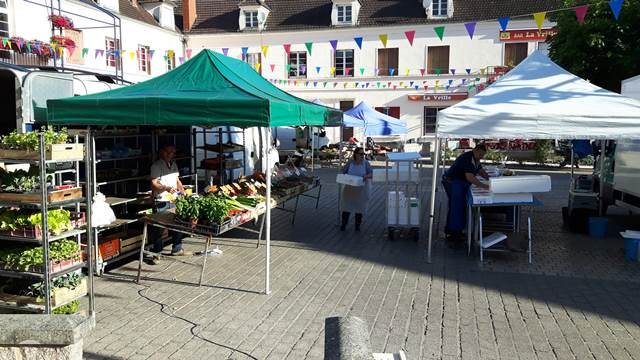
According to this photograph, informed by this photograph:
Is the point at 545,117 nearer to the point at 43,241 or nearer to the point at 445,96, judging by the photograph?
the point at 43,241

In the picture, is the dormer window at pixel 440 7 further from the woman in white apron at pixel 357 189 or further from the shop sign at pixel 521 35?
the woman in white apron at pixel 357 189

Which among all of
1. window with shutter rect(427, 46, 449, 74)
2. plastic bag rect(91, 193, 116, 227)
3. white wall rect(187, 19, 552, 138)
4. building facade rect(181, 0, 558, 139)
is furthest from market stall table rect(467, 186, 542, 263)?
window with shutter rect(427, 46, 449, 74)

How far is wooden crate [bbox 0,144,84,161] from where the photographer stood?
4.62 metres

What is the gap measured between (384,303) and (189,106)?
10.3 ft

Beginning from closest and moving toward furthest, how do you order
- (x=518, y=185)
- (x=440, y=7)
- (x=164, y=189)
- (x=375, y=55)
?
(x=518, y=185) < (x=164, y=189) < (x=440, y=7) < (x=375, y=55)

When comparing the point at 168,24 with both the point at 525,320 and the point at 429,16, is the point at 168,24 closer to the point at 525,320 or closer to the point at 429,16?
the point at 429,16

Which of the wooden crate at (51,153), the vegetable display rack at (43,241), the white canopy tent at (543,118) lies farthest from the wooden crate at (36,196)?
the white canopy tent at (543,118)

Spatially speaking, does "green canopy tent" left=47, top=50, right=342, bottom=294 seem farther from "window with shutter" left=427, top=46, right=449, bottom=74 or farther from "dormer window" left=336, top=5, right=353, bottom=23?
"dormer window" left=336, top=5, right=353, bottom=23

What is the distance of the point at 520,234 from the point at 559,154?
15.1m

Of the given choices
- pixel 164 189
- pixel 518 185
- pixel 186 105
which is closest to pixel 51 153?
pixel 186 105

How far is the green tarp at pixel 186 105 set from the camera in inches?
232

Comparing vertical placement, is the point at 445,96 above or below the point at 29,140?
above

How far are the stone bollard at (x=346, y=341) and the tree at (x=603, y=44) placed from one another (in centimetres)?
1473

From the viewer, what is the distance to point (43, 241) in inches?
181
